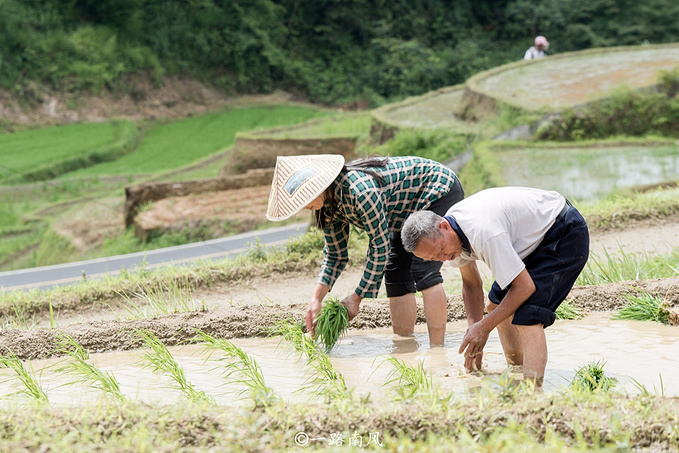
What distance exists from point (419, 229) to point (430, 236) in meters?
0.05

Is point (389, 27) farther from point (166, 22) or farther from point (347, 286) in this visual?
point (347, 286)

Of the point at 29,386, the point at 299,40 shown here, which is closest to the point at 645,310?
the point at 29,386

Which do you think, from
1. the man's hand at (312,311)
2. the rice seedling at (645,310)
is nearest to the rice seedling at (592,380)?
the rice seedling at (645,310)

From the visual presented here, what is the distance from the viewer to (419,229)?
10.6 feet

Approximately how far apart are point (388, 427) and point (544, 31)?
86.5 feet

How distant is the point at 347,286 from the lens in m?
6.50

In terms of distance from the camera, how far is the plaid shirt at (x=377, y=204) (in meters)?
3.84

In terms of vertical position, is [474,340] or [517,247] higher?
[517,247]

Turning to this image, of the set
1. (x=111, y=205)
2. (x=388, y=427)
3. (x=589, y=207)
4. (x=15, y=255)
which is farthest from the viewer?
(x=111, y=205)

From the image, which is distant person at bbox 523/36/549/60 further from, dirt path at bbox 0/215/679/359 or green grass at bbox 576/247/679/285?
dirt path at bbox 0/215/679/359

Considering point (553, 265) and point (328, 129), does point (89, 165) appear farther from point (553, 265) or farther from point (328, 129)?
point (553, 265)

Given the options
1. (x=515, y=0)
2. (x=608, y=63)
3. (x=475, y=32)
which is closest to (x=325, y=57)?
Answer: (x=475, y=32)

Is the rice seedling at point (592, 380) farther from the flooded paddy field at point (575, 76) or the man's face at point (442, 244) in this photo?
the flooded paddy field at point (575, 76)

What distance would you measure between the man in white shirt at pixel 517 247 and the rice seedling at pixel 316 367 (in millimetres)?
621
